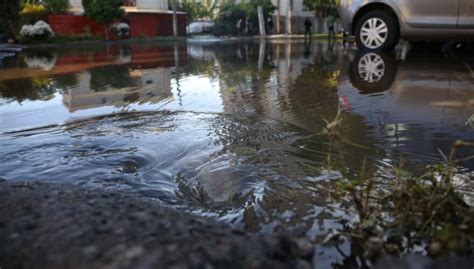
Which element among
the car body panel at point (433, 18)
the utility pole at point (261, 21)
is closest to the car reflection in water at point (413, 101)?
the car body panel at point (433, 18)

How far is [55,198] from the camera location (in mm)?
2045

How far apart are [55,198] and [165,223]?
620 mm

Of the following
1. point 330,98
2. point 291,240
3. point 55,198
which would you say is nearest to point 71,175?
point 55,198

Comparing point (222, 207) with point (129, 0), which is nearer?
point (222, 207)

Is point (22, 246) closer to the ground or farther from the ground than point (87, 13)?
closer to the ground

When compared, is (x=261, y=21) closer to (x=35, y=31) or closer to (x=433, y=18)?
(x=35, y=31)

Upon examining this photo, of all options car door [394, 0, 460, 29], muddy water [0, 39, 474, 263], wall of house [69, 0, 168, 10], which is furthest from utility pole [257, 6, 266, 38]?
muddy water [0, 39, 474, 263]

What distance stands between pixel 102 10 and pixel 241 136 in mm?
26434

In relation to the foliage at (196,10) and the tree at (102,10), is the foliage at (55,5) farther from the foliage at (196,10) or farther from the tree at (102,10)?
the foliage at (196,10)

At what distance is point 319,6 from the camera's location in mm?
36750

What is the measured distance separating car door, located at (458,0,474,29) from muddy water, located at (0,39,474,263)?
5.44 ft

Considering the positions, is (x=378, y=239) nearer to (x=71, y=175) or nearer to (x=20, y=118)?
(x=71, y=175)

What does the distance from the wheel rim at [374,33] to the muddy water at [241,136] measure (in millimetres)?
2137

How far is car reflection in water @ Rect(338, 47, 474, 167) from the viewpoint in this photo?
11.2 feet
